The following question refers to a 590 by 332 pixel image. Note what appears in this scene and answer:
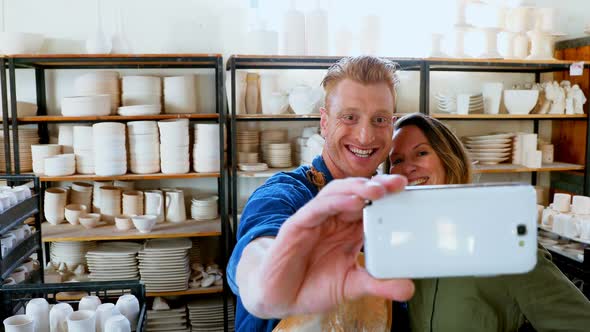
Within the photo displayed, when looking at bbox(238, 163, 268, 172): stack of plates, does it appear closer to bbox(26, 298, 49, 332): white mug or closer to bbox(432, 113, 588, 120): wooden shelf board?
bbox(432, 113, 588, 120): wooden shelf board

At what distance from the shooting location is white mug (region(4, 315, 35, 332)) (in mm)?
1617

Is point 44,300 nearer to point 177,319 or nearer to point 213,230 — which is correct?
point 213,230

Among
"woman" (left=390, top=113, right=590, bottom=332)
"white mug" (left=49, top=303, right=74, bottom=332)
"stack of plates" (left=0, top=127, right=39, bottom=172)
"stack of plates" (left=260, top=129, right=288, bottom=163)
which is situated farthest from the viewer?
"stack of plates" (left=260, top=129, right=288, bottom=163)

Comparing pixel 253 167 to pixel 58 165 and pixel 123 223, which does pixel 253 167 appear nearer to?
pixel 123 223

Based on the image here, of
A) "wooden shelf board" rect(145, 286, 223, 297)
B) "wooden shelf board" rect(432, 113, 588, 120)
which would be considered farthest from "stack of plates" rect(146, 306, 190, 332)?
"wooden shelf board" rect(432, 113, 588, 120)

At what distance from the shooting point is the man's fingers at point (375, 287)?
0.68m

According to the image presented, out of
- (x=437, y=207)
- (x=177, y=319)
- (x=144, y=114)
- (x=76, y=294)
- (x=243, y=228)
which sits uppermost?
(x=144, y=114)

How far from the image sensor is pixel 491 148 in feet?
13.2

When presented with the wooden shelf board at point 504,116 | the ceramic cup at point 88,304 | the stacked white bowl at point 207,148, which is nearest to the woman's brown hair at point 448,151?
the ceramic cup at point 88,304

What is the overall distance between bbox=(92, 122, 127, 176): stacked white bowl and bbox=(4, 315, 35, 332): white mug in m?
1.83

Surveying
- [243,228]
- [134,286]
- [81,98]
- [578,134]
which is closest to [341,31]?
[81,98]

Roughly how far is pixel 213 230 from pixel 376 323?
257 cm

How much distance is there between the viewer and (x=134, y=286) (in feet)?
6.04

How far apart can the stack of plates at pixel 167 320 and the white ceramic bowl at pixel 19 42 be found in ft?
6.64
